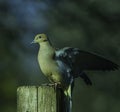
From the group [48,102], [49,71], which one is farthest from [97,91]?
[48,102]

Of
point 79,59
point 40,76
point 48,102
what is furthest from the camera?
point 40,76

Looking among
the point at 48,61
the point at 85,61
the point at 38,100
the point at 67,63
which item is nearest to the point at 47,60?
the point at 48,61

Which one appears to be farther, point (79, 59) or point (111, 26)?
point (111, 26)

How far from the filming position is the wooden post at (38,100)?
14.4 ft

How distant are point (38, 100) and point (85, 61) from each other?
1.17 m

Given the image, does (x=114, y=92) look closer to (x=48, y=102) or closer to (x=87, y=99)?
(x=87, y=99)

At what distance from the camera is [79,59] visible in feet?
18.8

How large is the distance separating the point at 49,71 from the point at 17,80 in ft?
18.6

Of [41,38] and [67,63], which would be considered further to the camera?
[41,38]

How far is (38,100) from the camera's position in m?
4.40

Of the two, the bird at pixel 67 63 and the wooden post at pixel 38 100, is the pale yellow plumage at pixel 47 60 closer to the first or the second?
the bird at pixel 67 63

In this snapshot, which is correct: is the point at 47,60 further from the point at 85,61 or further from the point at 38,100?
the point at 38,100

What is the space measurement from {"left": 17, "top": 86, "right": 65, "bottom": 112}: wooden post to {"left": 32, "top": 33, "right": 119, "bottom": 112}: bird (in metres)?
0.87

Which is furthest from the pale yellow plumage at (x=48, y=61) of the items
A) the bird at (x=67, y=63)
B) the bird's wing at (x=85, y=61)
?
the bird's wing at (x=85, y=61)
